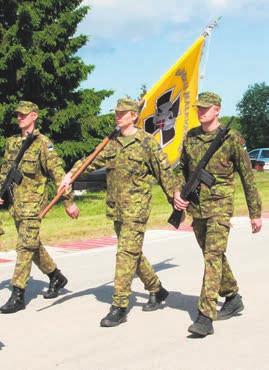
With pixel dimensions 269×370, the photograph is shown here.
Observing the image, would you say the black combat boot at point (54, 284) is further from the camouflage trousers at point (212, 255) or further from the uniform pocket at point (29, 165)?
the camouflage trousers at point (212, 255)

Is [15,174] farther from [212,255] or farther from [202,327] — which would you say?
[202,327]

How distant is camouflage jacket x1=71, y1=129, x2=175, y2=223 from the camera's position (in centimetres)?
582

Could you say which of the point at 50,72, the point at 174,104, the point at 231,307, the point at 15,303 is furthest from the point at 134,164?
the point at 50,72

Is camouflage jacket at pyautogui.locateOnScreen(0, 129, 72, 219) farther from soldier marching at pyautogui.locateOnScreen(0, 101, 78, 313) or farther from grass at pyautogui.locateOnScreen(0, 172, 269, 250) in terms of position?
grass at pyautogui.locateOnScreen(0, 172, 269, 250)

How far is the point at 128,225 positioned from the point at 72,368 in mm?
1530

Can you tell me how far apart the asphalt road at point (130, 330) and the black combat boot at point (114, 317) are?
62 mm

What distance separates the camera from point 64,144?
66.1 ft

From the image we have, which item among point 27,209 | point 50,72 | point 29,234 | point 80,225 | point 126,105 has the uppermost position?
point 50,72

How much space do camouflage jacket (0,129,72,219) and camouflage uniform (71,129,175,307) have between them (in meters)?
0.66

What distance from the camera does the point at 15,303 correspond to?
6.28 m

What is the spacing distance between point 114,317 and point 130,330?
213mm

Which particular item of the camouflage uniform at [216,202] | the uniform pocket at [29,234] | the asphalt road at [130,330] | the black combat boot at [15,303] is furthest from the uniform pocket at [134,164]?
the black combat boot at [15,303]

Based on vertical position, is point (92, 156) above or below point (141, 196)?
above

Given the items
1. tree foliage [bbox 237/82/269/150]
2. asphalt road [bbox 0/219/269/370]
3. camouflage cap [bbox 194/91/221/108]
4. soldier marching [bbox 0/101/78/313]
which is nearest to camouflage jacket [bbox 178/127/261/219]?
camouflage cap [bbox 194/91/221/108]
